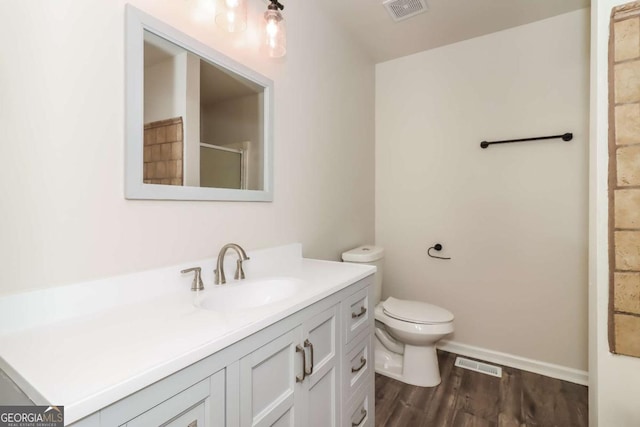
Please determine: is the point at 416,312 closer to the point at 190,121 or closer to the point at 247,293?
the point at 247,293

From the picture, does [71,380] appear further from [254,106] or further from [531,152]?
[531,152]

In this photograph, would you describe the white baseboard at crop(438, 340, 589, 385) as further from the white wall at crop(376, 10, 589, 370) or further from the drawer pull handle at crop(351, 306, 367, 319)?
the drawer pull handle at crop(351, 306, 367, 319)

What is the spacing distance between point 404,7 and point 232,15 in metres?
1.20

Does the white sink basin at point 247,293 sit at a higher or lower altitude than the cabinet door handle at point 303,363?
higher

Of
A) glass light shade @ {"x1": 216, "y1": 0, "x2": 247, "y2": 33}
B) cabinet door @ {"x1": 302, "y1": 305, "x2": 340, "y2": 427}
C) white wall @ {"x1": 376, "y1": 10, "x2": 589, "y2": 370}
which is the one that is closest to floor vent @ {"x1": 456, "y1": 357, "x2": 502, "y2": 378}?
white wall @ {"x1": 376, "y1": 10, "x2": 589, "y2": 370}

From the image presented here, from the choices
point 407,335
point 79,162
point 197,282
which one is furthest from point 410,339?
point 79,162

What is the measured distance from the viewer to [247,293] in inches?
46.8

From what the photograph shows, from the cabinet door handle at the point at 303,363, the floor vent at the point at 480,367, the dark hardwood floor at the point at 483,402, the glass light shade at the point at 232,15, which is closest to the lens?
the cabinet door handle at the point at 303,363

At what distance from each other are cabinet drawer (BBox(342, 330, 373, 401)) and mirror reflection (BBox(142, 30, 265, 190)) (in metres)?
0.86

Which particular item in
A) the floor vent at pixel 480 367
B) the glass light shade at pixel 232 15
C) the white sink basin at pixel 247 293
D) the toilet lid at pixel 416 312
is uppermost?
the glass light shade at pixel 232 15

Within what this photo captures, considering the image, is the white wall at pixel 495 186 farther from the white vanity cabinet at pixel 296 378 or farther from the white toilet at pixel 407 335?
the white vanity cabinet at pixel 296 378

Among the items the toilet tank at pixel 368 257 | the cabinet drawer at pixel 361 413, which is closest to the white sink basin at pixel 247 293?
Result: the cabinet drawer at pixel 361 413

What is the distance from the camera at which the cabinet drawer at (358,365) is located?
120 cm

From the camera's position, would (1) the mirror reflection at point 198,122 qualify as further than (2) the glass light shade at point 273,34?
No
